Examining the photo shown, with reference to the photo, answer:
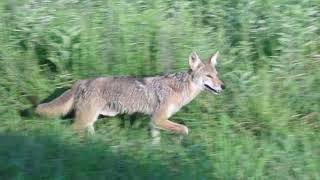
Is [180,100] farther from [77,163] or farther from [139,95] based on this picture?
[77,163]

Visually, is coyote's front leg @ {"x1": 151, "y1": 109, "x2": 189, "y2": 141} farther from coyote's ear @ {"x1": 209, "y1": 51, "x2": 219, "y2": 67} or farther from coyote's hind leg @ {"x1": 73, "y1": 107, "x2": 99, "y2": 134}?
coyote's ear @ {"x1": 209, "y1": 51, "x2": 219, "y2": 67}

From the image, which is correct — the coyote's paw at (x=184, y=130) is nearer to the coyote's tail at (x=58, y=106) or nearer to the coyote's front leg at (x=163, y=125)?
the coyote's front leg at (x=163, y=125)

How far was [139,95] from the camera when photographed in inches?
368

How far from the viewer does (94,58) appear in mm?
9586

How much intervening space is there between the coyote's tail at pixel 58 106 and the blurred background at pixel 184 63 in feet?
0.40

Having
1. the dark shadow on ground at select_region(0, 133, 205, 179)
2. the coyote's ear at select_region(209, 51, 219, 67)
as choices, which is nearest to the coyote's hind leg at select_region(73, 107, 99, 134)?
the dark shadow on ground at select_region(0, 133, 205, 179)

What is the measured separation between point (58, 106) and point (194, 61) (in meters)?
1.55

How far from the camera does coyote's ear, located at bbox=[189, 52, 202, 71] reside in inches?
364

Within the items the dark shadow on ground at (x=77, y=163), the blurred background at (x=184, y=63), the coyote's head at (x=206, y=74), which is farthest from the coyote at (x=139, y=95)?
the dark shadow on ground at (x=77, y=163)

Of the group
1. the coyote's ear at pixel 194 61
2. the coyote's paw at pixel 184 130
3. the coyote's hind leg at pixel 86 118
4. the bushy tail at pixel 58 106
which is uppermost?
the coyote's ear at pixel 194 61

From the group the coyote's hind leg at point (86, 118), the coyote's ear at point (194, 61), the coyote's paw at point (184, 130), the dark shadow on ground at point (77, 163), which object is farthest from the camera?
the coyote's ear at point (194, 61)

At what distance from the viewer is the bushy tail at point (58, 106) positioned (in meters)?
9.12

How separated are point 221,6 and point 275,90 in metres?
1.51

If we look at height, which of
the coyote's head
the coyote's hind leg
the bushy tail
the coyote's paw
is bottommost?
the coyote's paw
